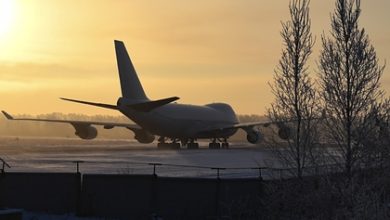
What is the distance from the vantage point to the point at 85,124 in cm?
5559

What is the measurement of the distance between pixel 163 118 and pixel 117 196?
34260 millimetres

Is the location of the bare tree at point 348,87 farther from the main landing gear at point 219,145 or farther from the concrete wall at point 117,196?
the main landing gear at point 219,145

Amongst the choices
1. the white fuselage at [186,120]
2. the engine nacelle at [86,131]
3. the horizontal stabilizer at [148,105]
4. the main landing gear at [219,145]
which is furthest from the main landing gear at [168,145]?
Answer: the horizontal stabilizer at [148,105]

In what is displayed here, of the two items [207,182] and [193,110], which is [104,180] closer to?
[207,182]

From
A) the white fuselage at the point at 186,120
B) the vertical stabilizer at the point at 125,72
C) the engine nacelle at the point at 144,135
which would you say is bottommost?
the engine nacelle at the point at 144,135

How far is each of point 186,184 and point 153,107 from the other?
99.1 feet

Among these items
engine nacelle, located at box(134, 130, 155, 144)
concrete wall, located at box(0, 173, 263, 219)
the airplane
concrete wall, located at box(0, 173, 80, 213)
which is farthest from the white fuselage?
concrete wall, located at box(0, 173, 263, 219)

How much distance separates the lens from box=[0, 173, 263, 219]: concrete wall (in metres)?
18.2

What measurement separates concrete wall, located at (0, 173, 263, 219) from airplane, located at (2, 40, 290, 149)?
2484 cm

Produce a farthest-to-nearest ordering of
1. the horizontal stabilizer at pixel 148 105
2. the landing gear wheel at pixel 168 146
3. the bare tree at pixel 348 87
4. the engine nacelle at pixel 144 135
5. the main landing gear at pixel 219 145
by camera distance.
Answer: the main landing gear at pixel 219 145 < the engine nacelle at pixel 144 135 < the landing gear wheel at pixel 168 146 < the horizontal stabilizer at pixel 148 105 < the bare tree at pixel 348 87

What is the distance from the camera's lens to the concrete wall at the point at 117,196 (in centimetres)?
1823

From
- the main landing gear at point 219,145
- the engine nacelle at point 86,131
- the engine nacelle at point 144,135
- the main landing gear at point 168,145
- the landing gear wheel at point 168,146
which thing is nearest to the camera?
the engine nacelle at point 86,131

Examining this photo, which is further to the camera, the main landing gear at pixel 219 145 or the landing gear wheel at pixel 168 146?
the main landing gear at pixel 219 145

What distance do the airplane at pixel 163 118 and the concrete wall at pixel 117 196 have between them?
24841 millimetres
